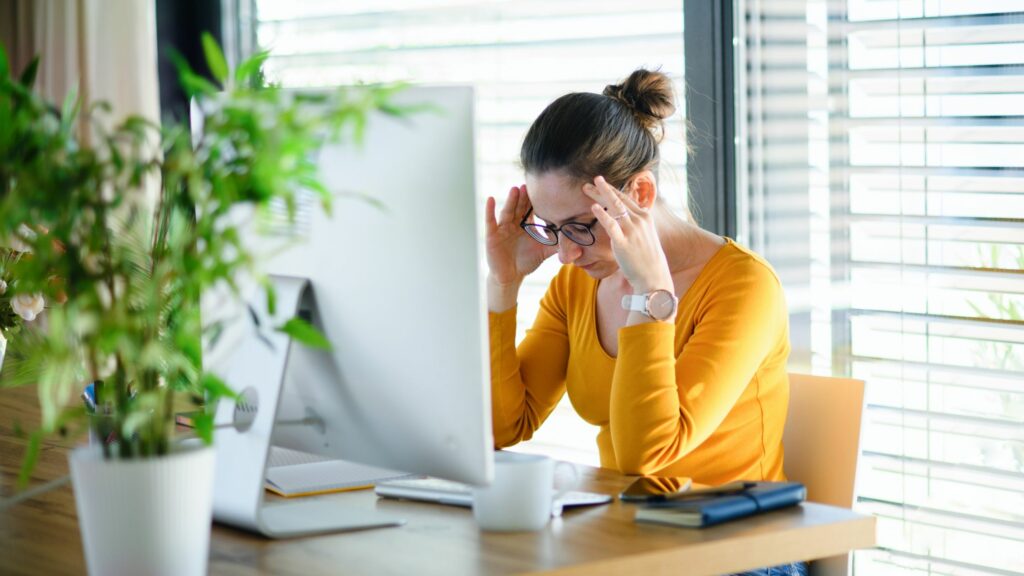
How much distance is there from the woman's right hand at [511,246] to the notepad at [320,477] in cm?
55

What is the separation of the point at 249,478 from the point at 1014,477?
1.37m

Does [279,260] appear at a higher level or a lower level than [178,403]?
higher

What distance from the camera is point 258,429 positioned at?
Answer: 4.29 feet

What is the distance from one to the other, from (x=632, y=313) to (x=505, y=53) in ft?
4.48

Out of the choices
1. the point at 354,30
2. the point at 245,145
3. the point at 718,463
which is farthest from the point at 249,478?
the point at 354,30

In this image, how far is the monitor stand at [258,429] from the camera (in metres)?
1.29

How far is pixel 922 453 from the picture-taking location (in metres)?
2.17

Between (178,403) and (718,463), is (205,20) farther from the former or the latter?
(718,463)

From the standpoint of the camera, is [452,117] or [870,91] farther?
[870,91]

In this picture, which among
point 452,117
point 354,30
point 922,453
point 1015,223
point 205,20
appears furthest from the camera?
point 205,20

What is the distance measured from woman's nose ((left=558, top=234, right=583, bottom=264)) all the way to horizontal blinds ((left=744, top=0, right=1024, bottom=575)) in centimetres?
53

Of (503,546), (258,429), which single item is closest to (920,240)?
(503,546)

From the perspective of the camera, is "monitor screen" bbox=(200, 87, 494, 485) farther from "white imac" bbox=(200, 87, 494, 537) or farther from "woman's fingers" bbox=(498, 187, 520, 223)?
"woman's fingers" bbox=(498, 187, 520, 223)

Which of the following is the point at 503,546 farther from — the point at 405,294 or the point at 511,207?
the point at 511,207
